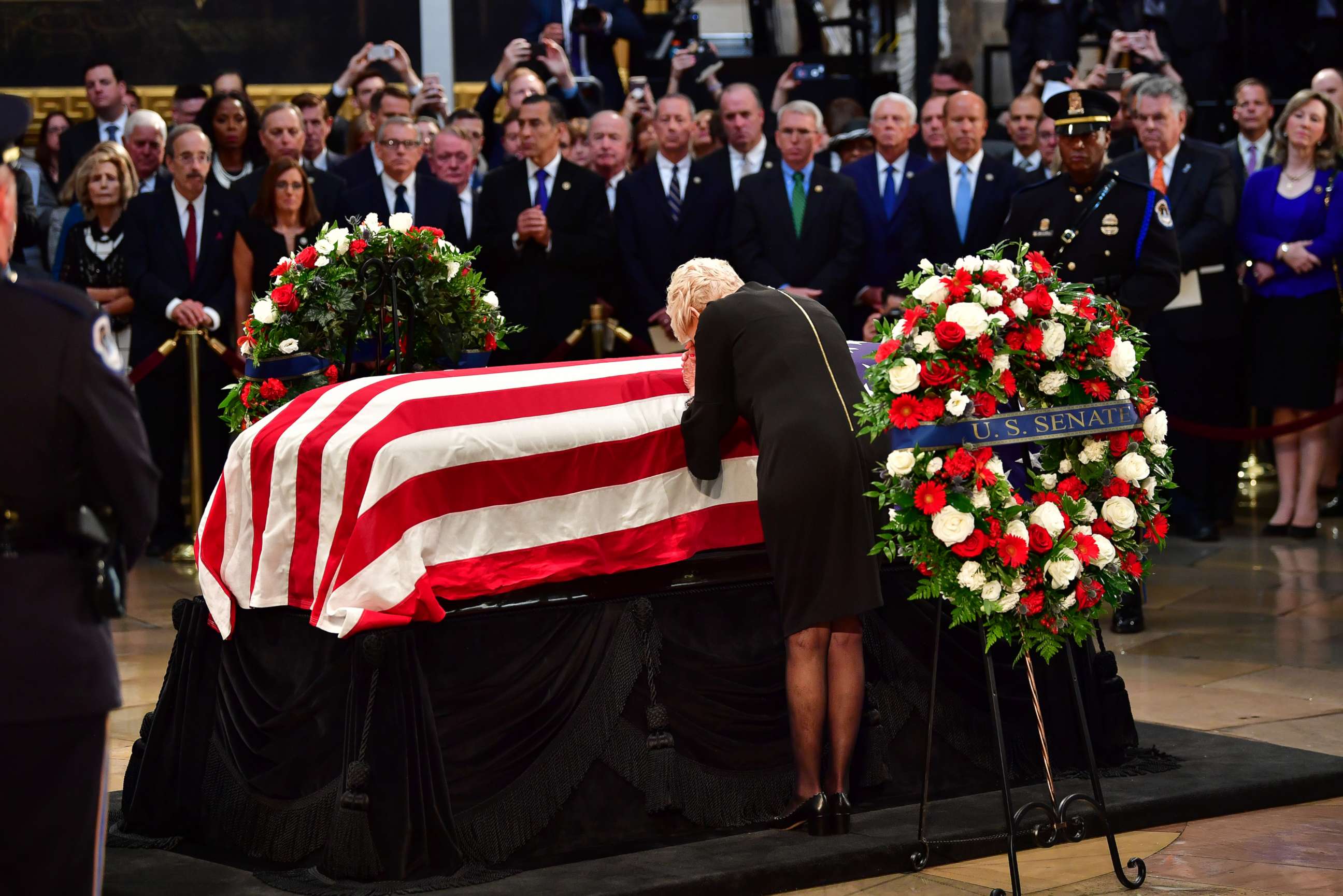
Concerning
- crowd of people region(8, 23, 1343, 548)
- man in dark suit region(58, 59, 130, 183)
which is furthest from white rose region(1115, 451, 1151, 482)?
man in dark suit region(58, 59, 130, 183)

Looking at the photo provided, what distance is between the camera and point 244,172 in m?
9.18

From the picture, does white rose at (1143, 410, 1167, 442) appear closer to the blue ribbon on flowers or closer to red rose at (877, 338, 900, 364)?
the blue ribbon on flowers

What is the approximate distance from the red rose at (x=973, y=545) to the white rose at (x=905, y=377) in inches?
13.9

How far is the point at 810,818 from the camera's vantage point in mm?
4590

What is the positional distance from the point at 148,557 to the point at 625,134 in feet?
10.1

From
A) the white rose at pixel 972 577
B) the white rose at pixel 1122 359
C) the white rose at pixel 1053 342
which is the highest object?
the white rose at pixel 1053 342

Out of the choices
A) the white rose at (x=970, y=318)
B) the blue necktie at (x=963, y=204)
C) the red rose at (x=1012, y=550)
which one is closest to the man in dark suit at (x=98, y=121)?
the blue necktie at (x=963, y=204)

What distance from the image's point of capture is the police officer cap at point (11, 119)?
9.73 ft

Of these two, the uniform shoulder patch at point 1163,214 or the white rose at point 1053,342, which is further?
the uniform shoulder patch at point 1163,214

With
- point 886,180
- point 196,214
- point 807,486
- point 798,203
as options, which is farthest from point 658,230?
point 807,486

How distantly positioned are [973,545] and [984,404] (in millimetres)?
331

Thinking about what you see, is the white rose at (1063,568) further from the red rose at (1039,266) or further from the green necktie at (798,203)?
the green necktie at (798,203)

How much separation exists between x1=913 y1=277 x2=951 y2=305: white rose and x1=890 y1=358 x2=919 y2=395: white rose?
16 cm

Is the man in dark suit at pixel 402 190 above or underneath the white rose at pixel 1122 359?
above
